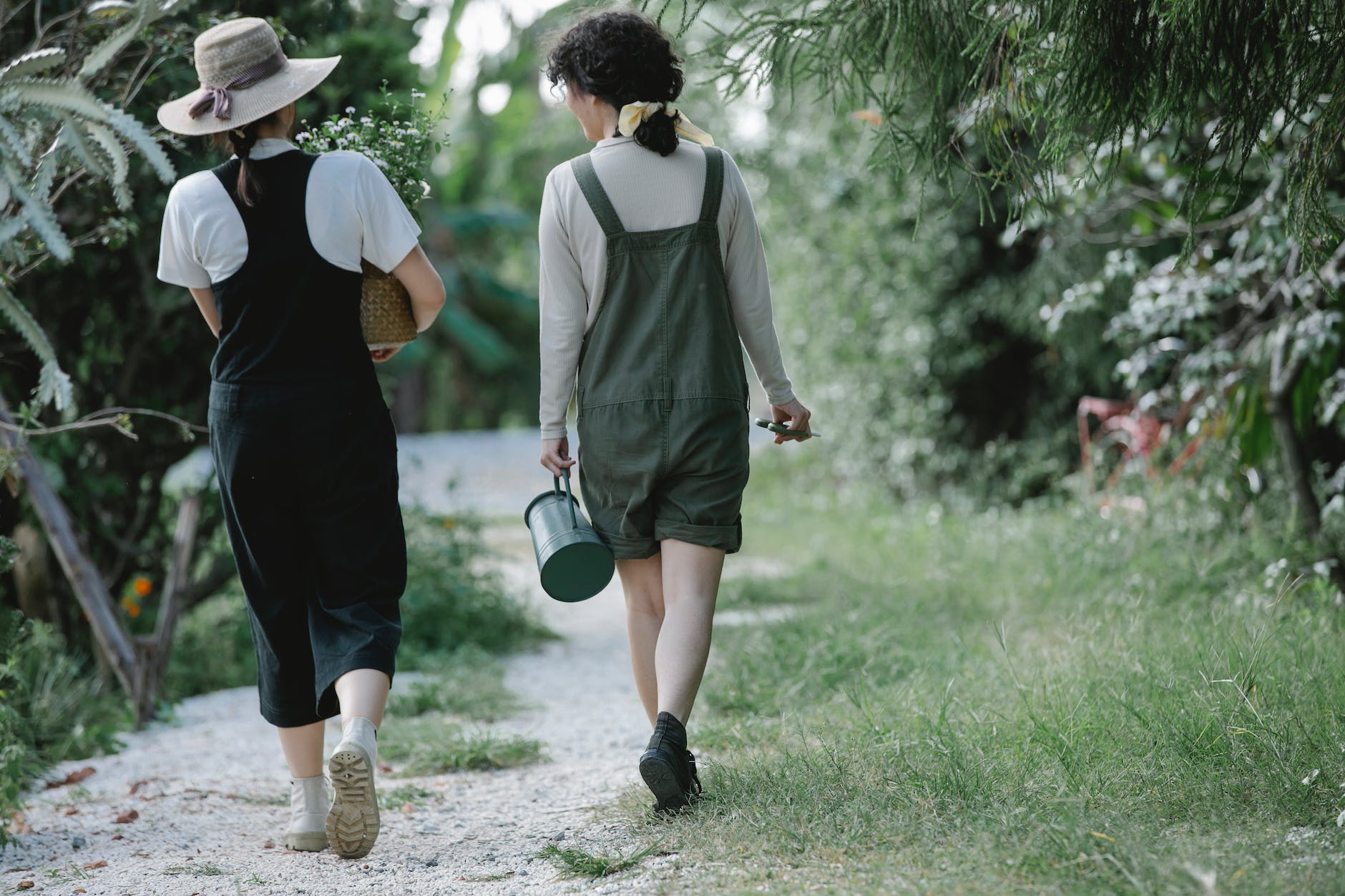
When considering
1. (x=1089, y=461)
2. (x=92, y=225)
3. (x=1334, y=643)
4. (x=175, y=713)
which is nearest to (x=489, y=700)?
(x=175, y=713)

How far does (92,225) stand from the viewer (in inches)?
192

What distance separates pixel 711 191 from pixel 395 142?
0.97 meters

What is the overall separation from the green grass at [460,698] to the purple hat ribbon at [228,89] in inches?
103

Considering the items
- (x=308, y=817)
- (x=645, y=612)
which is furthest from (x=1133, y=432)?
(x=308, y=817)

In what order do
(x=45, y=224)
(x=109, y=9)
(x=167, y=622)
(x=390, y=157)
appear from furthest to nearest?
(x=167, y=622), (x=109, y=9), (x=390, y=157), (x=45, y=224)

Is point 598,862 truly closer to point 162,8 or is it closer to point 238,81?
point 238,81

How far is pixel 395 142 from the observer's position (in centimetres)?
341

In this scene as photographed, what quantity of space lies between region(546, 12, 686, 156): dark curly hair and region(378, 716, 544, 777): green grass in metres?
2.10

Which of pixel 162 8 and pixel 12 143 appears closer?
pixel 12 143

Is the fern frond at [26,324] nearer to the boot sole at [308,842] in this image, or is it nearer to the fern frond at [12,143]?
the fern frond at [12,143]

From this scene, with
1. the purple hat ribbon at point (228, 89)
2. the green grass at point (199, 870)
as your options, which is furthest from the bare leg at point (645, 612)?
the purple hat ribbon at point (228, 89)

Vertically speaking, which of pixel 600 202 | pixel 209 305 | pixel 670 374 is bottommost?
pixel 209 305

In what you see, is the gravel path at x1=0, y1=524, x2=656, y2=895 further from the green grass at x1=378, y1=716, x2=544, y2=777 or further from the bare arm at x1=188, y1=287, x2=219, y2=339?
the bare arm at x1=188, y1=287, x2=219, y2=339

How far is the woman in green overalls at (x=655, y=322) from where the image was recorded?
3029mm
